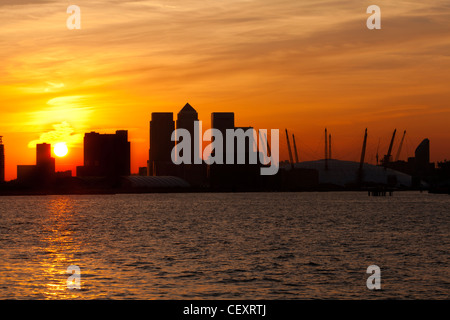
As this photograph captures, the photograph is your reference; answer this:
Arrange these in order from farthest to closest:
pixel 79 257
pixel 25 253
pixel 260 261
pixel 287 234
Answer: pixel 287 234
pixel 25 253
pixel 79 257
pixel 260 261

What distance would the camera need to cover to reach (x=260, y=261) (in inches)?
2318

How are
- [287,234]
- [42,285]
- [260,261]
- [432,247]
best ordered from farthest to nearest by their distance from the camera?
[287,234] < [432,247] < [260,261] < [42,285]

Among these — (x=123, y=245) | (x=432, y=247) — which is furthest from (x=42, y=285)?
(x=432, y=247)
